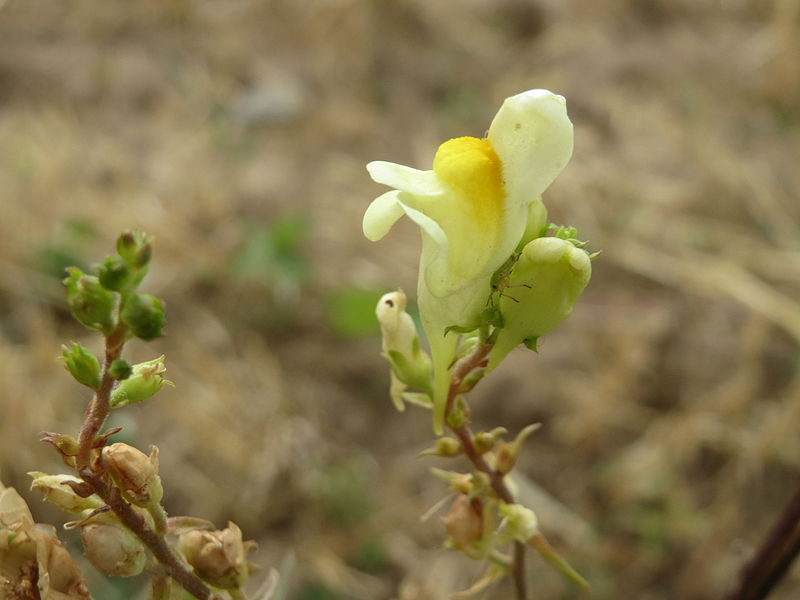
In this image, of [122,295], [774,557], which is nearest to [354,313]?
[774,557]

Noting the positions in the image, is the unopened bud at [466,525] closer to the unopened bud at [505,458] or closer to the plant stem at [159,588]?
the unopened bud at [505,458]

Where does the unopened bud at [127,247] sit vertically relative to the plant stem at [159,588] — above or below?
above

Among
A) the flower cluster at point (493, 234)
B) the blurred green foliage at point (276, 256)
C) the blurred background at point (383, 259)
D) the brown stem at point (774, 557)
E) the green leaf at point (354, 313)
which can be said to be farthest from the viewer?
the blurred green foliage at point (276, 256)

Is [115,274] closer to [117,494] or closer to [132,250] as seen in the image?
[132,250]

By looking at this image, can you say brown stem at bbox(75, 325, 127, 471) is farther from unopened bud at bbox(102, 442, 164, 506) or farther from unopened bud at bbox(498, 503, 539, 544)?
unopened bud at bbox(498, 503, 539, 544)

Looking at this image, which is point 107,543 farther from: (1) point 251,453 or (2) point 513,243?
(1) point 251,453

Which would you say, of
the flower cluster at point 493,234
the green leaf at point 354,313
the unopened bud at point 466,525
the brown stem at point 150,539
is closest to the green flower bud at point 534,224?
the flower cluster at point 493,234
